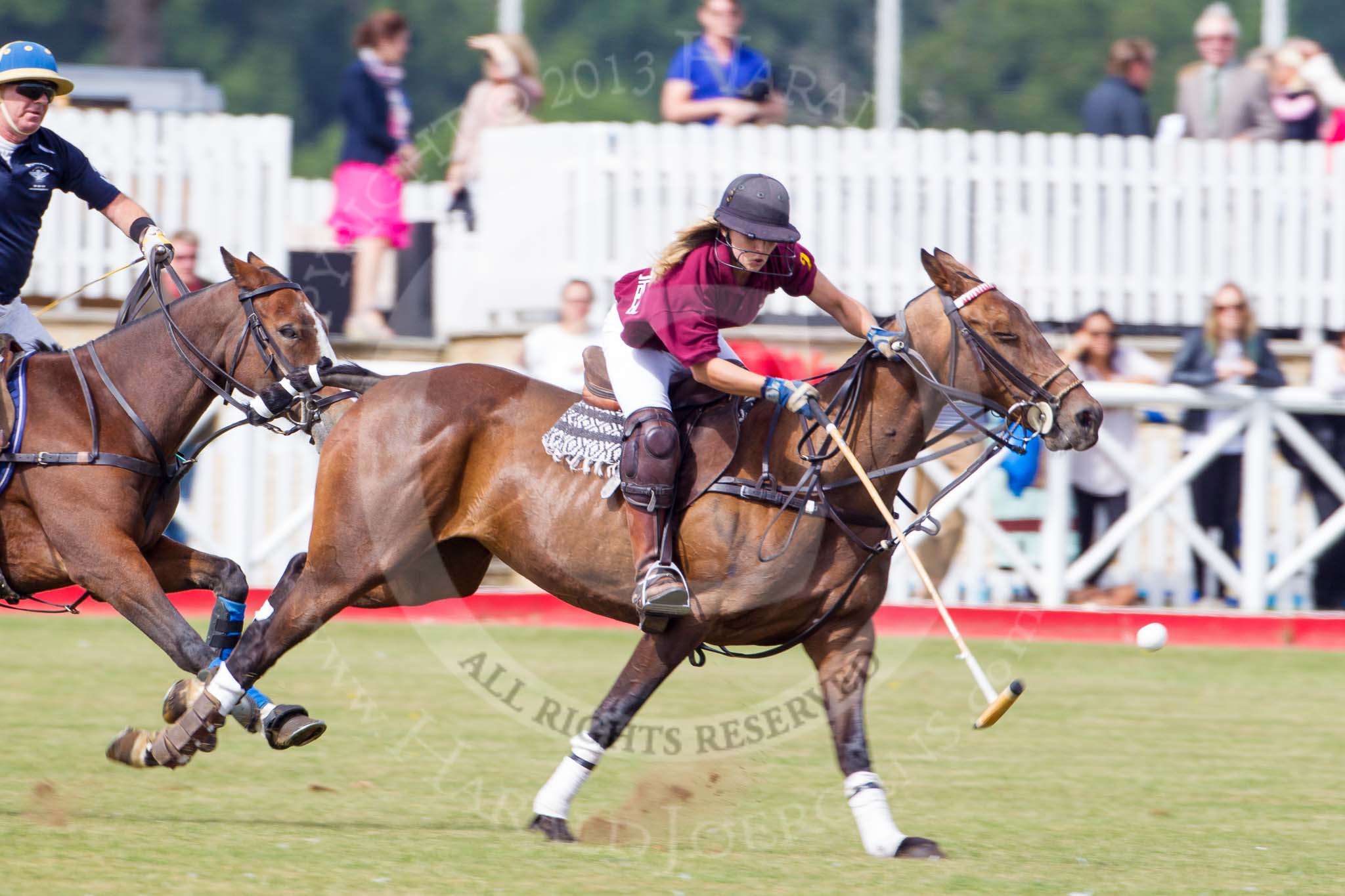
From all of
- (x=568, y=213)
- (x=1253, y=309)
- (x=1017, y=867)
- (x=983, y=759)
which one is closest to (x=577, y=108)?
(x=568, y=213)

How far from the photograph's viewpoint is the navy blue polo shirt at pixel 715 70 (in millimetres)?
11055

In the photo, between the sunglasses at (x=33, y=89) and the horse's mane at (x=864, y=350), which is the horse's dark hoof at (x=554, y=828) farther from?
the sunglasses at (x=33, y=89)

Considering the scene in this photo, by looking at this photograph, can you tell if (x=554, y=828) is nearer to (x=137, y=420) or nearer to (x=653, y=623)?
(x=653, y=623)

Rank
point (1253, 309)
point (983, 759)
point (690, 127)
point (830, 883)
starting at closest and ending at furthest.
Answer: point (830, 883)
point (983, 759)
point (690, 127)
point (1253, 309)

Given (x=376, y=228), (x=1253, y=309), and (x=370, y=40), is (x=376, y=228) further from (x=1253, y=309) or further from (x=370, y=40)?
(x=1253, y=309)

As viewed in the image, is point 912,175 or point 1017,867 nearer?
point 1017,867

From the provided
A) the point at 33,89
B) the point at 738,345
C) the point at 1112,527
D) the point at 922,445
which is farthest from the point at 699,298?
the point at 1112,527

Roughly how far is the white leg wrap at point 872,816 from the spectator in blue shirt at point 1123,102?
27.4 ft

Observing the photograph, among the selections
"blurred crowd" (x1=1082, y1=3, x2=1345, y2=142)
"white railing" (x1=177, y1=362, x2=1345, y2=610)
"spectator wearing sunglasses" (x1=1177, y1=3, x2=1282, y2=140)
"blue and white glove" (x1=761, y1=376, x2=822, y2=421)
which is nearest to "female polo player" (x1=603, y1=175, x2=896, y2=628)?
"blue and white glove" (x1=761, y1=376, x2=822, y2=421)

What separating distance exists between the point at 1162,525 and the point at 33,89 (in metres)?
7.83

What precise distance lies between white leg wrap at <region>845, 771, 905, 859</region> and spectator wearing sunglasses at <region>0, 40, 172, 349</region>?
3429 mm

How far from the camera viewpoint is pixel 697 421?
6.73 meters

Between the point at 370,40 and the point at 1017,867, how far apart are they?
7920 millimetres

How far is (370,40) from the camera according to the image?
1207cm
